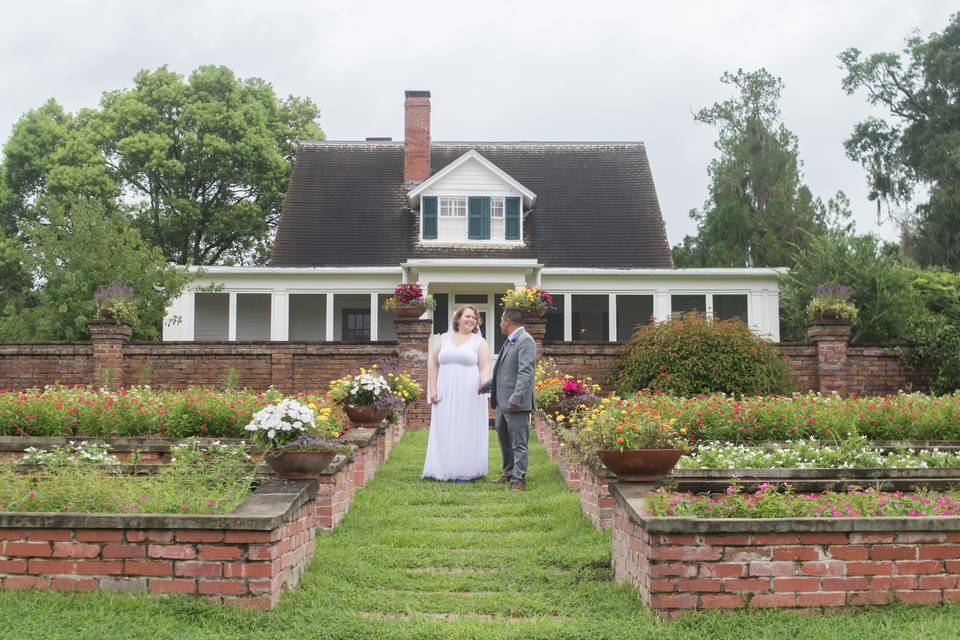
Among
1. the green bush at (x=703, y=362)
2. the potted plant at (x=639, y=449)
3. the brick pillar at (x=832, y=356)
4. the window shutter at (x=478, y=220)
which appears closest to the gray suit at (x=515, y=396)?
the potted plant at (x=639, y=449)

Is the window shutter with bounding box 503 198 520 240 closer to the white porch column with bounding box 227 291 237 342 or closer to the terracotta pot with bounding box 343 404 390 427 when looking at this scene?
the white porch column with bounding box 227 291 237 342

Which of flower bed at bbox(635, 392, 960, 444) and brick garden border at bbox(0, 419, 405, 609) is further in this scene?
flower bed at bbox(635, 392, 960, 444)

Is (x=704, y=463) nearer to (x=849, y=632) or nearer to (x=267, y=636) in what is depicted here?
(x=849, y=632)

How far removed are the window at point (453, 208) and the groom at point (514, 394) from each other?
53.7 ft

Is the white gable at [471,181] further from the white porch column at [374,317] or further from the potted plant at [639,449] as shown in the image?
the potted plant at [639,449]

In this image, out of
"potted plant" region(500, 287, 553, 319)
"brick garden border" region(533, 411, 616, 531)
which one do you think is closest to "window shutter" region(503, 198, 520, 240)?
"potted plant" region(500, 287, 553, 319)

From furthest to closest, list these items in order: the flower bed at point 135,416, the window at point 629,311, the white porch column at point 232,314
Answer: the window at point 629,311 < the white porch column at point 232,314 < the flower bed at point 135,416

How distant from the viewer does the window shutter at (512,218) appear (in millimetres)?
25469

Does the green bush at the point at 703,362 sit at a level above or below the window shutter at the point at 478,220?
below

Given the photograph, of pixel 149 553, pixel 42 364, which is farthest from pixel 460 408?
pixel 42 364

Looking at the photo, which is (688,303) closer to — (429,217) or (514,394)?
(429,217)

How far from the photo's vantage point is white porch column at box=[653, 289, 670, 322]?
23.9 metres

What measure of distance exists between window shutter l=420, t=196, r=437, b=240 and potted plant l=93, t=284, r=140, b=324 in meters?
9.88

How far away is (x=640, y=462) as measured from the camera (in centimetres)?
589
